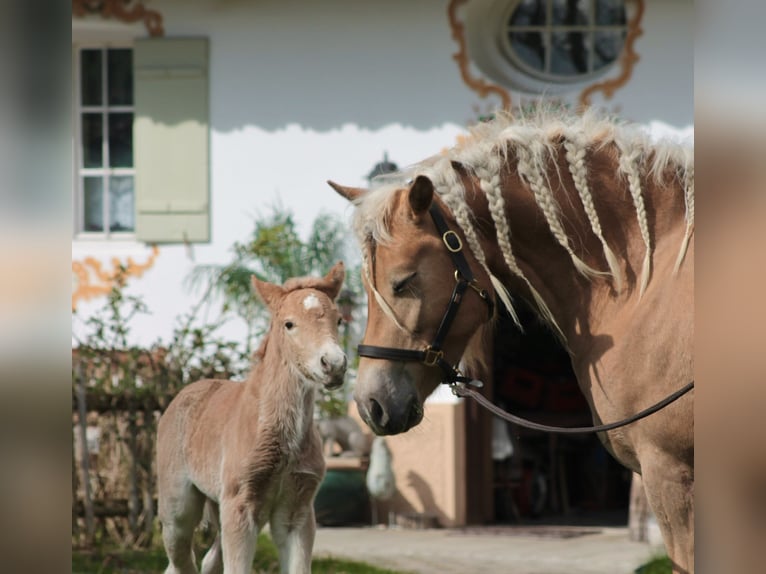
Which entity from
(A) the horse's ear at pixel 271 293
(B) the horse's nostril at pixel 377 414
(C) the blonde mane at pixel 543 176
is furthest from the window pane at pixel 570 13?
(B) the horse's nostril at pixel 377 414

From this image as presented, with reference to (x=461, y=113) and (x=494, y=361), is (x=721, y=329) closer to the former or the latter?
(x=461, y=113)

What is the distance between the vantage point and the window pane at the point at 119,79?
974 cm

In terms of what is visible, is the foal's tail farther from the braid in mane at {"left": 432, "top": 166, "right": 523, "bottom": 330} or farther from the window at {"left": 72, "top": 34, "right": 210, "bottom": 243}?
the window at {"left": 72, "top": 34, "right": 210, "bottom": 243}

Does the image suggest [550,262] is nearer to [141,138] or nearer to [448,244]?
[448,244]

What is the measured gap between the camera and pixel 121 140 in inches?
385

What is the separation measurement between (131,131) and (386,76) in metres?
2.35

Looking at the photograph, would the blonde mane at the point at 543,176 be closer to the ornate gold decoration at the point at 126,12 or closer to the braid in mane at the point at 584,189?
the braid in mane at the point at 584,189

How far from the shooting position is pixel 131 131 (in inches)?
384

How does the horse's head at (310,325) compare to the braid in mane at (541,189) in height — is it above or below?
below

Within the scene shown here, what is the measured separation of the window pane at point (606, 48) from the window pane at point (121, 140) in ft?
13.3

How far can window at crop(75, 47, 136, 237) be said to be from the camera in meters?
9.73

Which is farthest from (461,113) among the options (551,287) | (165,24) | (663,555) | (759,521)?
(759,521)

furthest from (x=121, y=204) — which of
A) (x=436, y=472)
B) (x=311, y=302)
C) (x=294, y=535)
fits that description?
(x=294, y=535)

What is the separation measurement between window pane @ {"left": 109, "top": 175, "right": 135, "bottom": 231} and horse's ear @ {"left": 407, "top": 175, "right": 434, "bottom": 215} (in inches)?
274
